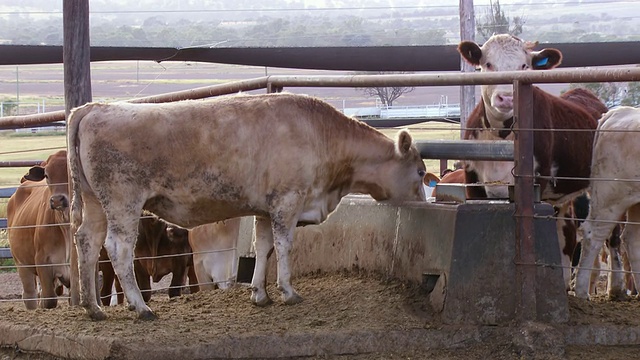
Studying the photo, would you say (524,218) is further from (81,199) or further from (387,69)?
(387,69)

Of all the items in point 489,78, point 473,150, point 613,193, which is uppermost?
point 489,78

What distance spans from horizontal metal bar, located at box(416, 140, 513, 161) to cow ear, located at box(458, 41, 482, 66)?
1.28 m

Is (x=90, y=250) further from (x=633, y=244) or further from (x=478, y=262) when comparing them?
(x=633, y=244)

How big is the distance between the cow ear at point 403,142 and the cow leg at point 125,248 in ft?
6.35

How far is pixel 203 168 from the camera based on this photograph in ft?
21.7

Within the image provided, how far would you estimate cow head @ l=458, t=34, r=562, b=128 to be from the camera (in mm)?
7704

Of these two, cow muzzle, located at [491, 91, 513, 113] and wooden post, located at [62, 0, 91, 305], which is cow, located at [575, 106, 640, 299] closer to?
cow muzzle, located at [491, 91, 513, 113]

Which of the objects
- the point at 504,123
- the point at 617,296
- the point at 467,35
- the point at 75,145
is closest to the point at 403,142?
the point at 504,123

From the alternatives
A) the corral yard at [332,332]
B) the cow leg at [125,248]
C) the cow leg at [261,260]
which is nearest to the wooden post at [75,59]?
the corral yard at [332,332]

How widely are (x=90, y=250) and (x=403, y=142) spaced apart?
232cm

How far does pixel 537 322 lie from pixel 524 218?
65 cm

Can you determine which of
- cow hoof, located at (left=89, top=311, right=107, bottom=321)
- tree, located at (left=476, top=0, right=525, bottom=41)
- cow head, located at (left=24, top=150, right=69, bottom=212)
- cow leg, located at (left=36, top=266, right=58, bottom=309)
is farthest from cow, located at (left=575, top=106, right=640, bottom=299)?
tree, located at (left=476, top=0, right=525, bottom=41)

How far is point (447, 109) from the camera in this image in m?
37.9

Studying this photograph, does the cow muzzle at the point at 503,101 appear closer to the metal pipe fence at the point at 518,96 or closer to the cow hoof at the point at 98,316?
the metal pipe fence at the point at 518,96
